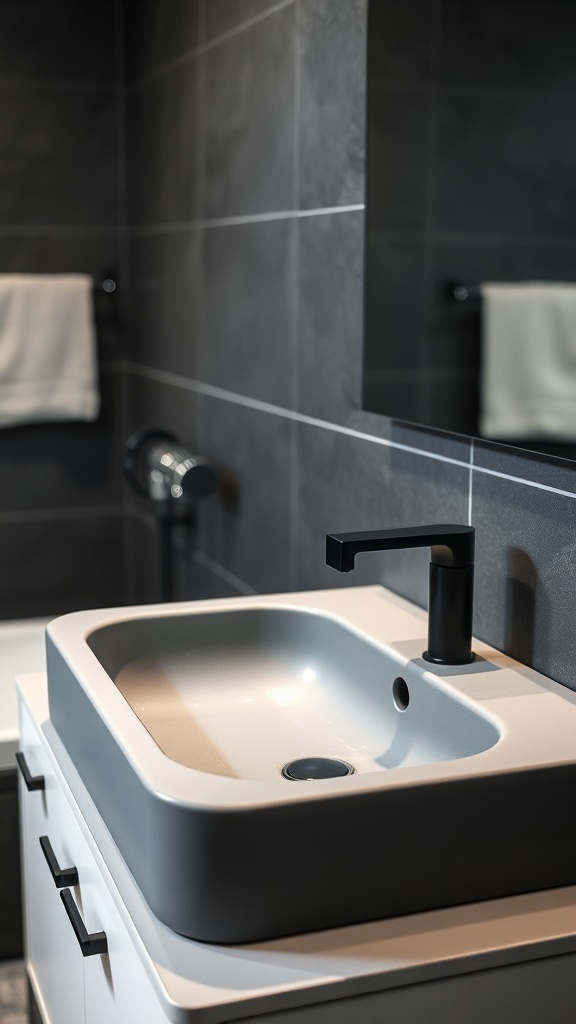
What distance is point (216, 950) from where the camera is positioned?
0.89 meters

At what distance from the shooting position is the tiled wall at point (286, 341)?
4.31ft

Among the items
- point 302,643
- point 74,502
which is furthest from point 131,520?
point 302,643

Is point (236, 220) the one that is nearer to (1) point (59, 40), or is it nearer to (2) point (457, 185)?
(2) point (457, 185)

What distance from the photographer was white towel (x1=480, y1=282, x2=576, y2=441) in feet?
3.94

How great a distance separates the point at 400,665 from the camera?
1.28m

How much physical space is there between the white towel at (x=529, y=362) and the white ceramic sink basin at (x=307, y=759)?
0.90ft

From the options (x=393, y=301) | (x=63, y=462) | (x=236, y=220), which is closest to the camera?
(x=393, y=301)

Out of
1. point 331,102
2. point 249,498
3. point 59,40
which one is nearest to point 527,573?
point 331,102

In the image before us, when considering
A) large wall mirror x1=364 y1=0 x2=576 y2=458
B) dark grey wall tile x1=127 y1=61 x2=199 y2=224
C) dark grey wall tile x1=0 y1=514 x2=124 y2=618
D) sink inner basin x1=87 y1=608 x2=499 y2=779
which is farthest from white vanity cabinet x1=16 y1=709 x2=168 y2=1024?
dark grey wall tile x1=0 y1=514 x2=124 y2=618

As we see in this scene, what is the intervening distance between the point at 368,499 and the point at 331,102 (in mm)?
607

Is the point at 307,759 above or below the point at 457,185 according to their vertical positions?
below

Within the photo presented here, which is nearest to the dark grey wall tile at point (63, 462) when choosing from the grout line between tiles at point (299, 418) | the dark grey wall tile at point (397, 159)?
the grout line between tiles at point (299, 418)

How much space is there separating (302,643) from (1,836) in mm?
998

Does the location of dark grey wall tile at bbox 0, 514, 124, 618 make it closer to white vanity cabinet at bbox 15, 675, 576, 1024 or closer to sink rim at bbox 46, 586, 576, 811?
sink rim at bbox 46, 586, 576, 811
